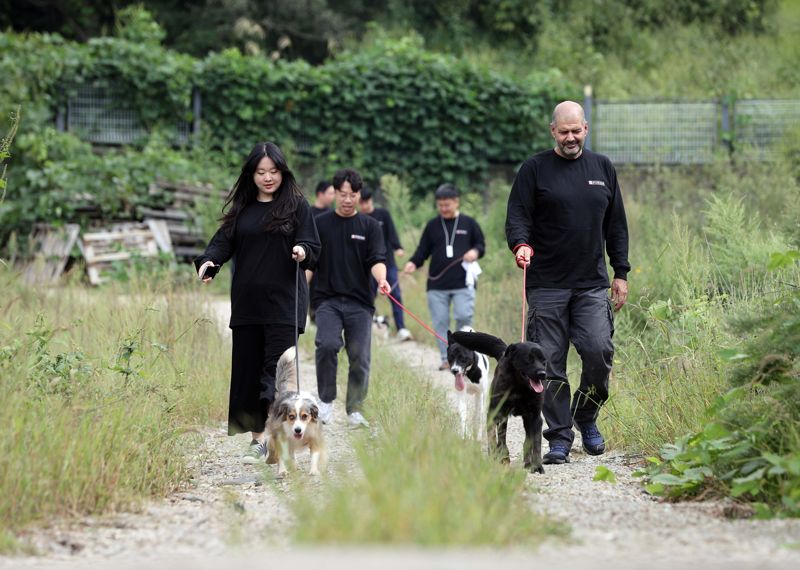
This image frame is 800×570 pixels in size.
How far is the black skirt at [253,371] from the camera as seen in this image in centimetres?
772

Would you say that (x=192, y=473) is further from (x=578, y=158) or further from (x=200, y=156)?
(x=200, y=156)

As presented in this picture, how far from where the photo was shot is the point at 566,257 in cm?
759

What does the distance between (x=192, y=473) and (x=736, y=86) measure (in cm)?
2016

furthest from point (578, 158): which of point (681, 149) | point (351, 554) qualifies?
point (681, 149)

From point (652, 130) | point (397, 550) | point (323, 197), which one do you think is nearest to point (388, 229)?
point (323, 197)

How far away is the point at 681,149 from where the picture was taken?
22.9 metres

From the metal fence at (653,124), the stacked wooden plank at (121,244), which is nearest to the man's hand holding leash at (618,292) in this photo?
the stacked wooden plank at (121,244)

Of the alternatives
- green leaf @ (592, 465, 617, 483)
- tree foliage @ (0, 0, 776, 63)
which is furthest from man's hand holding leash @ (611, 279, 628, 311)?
tree foliage @ (0, 0, 776, 63)

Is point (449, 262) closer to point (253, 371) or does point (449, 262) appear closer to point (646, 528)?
point (253, 371)

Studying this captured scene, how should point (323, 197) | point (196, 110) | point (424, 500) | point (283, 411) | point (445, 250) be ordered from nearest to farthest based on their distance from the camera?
point (424, 500), point (283, 411), point (445, 250), point (323, 197), point (196, 110)

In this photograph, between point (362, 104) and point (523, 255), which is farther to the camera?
point (362, 104)

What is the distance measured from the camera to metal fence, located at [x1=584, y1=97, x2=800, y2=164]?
22312 mm

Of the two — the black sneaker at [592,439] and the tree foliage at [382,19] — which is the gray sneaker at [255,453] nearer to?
the black sneaker at [592,439]

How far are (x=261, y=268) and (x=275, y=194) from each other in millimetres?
515
